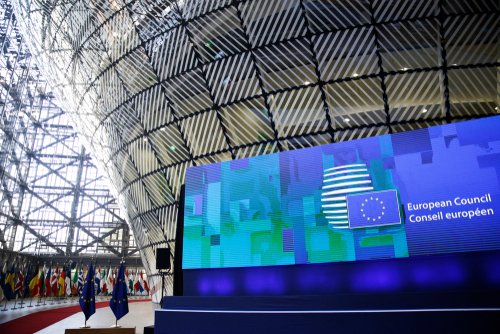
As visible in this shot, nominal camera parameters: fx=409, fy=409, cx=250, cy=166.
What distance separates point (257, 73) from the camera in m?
20.2

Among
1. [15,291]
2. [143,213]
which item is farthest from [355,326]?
[15,291]

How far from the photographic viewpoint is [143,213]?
2564 cm

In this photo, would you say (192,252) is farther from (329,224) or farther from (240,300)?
(329,224)

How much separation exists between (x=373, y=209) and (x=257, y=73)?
11002 millimetres

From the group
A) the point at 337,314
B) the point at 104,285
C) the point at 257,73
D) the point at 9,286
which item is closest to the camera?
the point at 337,314

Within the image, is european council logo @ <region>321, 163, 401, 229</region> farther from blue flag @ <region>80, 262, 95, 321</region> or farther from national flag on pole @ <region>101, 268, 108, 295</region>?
national flag on pole @ <region>101, 268, 108, 295</region>

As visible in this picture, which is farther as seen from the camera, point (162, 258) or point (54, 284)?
point (54, 284)

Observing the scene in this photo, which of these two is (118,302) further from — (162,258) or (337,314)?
(337,314)

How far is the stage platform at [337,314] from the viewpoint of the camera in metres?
8.21

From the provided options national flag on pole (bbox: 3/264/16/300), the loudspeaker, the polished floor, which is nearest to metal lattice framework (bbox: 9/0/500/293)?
the polished floor

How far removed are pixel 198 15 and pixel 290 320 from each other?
15.8 m

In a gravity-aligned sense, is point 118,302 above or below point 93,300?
below

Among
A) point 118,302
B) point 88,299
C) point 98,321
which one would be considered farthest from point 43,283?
point 118,302

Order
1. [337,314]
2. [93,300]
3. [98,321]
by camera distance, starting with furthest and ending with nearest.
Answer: [98,321], [93,300], [337,314]
